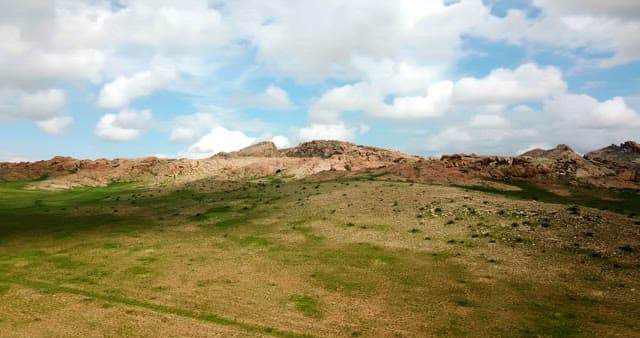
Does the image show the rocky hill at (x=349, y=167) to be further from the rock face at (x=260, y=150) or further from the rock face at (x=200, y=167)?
the rock face at (x=260, y=150)

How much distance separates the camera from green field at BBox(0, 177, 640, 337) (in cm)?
2364

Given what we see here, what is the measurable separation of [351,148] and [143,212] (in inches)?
2644

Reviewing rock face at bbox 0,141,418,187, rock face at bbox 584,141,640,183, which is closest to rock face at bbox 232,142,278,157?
rock face at bbox 0,141,418,187

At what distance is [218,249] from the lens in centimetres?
3931

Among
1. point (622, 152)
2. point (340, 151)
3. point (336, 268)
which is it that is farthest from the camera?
point (340, 151)

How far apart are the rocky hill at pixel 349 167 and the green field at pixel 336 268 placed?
12.0 meters

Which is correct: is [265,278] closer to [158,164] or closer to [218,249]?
[218,249]

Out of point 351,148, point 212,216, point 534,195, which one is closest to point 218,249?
point 212,216

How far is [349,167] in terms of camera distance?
9200 centimetres

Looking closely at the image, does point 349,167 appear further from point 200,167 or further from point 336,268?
point 336,268

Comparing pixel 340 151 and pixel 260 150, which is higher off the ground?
pixel 260 150

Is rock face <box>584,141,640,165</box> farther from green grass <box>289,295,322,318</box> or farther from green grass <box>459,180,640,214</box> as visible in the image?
green grass <box>289,295,322,318</box>

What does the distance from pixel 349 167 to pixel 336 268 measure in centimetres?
5922

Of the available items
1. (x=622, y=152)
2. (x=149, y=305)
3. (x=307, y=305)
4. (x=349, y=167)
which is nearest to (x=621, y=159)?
(x=622, y=152)
